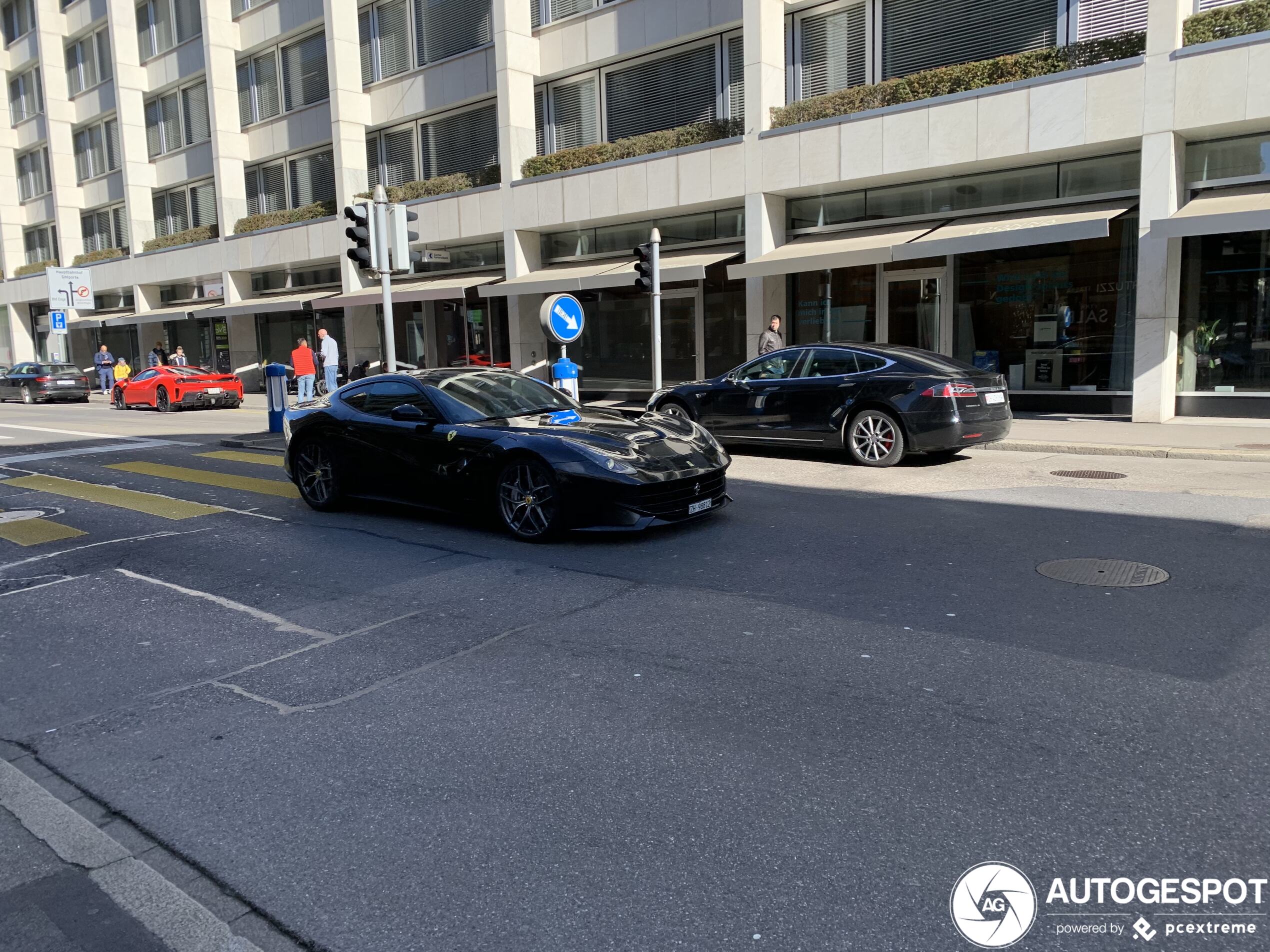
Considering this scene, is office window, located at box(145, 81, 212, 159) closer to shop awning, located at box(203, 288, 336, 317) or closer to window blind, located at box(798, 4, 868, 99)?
shop awning, located at box(203, 288, 336, 317)

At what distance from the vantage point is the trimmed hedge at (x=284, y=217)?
3053 centimetres

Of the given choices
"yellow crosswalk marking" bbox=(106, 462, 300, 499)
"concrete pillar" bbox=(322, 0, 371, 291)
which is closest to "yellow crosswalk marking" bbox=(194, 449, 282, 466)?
"yellow crosswalk marking" bbox=(106, 462, 300, 499)

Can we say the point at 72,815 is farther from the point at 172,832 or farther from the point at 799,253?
the point at 799,253

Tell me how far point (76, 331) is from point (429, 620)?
167 feet

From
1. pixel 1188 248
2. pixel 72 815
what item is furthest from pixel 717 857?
pixel 1188 248

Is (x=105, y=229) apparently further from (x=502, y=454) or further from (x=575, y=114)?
(x=502, y=454)

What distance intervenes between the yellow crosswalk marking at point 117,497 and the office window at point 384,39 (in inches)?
775

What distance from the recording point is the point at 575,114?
24141mm

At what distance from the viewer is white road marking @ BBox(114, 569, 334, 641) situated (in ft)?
19.0

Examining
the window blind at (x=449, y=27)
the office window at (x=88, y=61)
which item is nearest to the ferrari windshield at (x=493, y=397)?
the window blind at (x=449, y=27)

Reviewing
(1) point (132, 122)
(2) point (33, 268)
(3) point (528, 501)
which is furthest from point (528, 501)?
(2) point (33, 268)

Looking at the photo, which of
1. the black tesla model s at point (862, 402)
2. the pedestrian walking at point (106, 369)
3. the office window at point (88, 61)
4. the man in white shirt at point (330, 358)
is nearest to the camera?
the black tesla model s at point (862, 402)

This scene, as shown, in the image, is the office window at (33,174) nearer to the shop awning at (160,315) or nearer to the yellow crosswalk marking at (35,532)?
the shop awning at (160,315)

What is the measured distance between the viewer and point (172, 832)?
3510 mm
